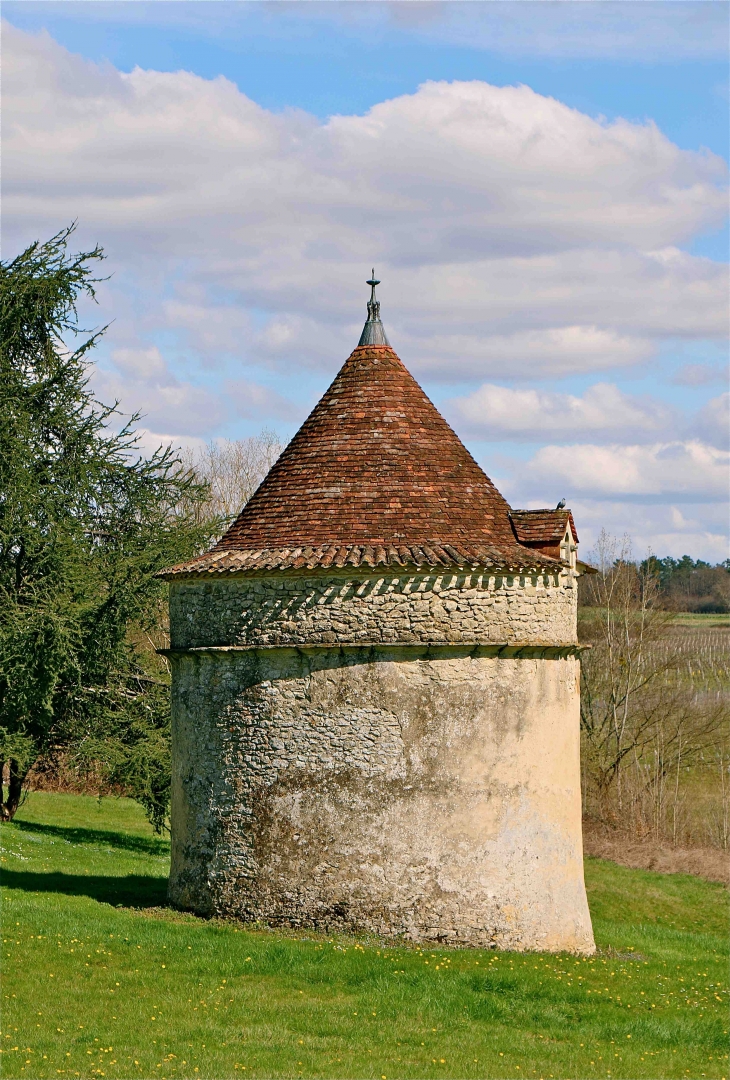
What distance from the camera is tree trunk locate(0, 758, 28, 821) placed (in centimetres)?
2334

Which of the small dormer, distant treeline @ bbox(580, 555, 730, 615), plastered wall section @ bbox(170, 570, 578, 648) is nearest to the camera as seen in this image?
plastered wall section @ bbox(170, 570, 578, 648)

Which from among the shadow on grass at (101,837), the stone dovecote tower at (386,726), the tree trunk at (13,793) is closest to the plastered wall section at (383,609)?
the stone dovecote tower at (386,726)

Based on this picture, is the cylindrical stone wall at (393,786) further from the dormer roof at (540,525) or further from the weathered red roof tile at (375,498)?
the dormer roof at (540,525)

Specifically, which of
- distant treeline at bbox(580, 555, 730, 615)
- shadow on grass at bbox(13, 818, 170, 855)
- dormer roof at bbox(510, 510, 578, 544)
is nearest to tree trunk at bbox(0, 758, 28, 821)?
shadow on grass at bbox(13, 818, 170, 855)

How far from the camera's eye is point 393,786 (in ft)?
44.8

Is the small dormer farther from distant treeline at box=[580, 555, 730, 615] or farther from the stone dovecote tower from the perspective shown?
distant treeline at box=[580, 555, 730, 615]

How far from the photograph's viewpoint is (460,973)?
12.0 metres

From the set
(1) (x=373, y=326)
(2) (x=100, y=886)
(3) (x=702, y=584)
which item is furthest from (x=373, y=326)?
(3) (x=702, y=584)

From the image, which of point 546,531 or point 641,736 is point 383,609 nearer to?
point 546,531

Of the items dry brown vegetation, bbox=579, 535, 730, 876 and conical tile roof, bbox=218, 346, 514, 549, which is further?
dry brown vegetation, bbox=579, 535, 730, 876

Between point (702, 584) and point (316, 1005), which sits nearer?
point (316, 1005)

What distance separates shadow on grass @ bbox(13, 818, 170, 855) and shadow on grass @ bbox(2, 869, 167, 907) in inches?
192

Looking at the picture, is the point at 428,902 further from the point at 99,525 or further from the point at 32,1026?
the point at 99,525

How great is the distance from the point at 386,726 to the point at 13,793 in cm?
1290
